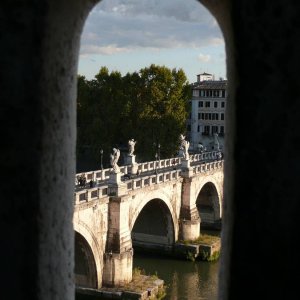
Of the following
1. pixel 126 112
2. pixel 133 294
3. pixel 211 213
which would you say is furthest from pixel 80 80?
pixel 133 294

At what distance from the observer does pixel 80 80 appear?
43312 mm

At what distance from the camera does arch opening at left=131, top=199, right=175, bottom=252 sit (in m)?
26.6

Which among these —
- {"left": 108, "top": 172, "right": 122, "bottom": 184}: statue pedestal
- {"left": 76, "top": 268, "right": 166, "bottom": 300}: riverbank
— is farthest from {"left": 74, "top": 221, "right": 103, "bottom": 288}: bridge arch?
{"left": 108, "top": 172, "right": 122, "bottom": 184}: statue pedestal

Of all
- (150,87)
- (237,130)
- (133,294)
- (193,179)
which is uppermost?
(150,87)

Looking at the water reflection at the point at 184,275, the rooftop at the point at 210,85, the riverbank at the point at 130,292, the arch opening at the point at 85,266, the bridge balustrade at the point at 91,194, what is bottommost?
the water reflection at the point at 184,275

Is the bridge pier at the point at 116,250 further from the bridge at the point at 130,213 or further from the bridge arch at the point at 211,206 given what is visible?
the bridge arch at the point at 211,206

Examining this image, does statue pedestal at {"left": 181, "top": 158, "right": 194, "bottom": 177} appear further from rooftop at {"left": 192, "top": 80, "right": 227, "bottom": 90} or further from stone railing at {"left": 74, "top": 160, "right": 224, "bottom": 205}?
rooftop at {"left": 192, "top": 80, "right": 227, "bottom": 90}

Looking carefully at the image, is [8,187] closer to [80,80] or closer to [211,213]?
[211,213]

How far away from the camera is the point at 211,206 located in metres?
33.7

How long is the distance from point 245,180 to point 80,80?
137ft

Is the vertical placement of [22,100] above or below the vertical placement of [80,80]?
below

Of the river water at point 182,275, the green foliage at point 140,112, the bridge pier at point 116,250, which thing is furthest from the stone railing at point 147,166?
the river water at point 182,275

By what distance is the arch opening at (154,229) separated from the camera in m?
26.6

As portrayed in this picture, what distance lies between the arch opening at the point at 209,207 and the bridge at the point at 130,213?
0.06 m
